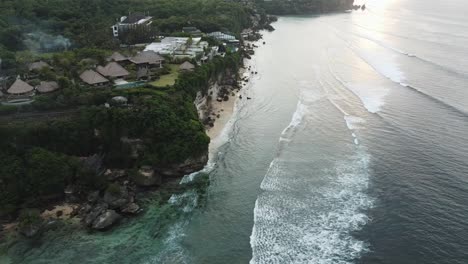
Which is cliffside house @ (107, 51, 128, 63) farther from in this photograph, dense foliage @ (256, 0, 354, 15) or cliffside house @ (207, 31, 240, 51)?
dense foliage @ (256, 0, 354, 15)

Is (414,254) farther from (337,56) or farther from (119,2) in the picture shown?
(119,2)

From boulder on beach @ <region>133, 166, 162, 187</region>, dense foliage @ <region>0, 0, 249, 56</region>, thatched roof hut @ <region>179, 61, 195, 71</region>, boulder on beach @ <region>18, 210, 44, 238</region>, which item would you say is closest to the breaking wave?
boulder on beach @ <region>133, 166, 162, 187</region>

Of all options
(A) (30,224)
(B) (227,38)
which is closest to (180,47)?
(B) (227,38)

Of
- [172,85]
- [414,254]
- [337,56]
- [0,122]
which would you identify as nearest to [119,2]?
[337,56]

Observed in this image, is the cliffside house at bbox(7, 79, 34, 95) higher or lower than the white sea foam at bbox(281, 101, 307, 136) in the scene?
higher

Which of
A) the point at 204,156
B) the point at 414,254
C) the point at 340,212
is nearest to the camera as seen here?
the point at 414,254

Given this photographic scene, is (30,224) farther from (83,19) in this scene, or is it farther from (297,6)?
(297,6)

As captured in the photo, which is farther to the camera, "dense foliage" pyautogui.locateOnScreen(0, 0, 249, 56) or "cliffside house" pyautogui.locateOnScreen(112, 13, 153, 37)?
"cliffside house" pyautogui.locateOnScreen(112, 13, 153, 37)
